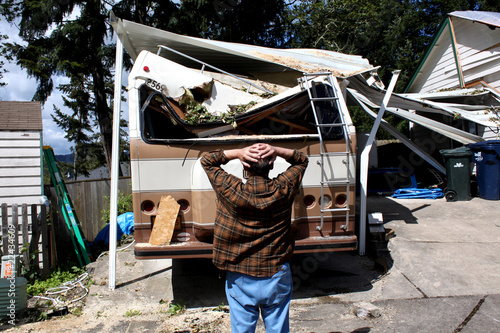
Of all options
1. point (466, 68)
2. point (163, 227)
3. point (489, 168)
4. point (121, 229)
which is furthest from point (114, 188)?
point (466, 68)

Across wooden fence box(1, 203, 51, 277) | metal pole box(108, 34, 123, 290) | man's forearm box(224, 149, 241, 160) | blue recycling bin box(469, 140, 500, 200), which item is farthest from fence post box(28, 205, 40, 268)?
blue recycling bin box(469, 140, 500, 200)

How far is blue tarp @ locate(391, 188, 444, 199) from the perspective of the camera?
29.0 feet

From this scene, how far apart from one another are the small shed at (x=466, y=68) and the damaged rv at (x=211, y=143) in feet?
19.9

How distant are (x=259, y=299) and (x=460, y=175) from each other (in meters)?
7.48

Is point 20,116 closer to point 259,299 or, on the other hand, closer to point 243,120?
point 243,120

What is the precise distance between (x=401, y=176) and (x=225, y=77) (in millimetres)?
7040

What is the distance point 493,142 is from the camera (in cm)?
802

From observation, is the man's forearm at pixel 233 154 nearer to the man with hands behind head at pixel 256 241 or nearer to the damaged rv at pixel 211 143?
the man with hands behind head at pixel 256 241

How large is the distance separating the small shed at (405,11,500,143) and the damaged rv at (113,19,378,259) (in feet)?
19.9

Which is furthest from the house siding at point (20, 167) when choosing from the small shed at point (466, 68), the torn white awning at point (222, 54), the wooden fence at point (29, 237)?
the small shed at point (466, 68)

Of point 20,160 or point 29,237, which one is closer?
point 29,237

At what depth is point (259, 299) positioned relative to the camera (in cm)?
245

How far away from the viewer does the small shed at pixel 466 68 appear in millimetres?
9789

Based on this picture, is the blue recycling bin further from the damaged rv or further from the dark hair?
the dark hair
